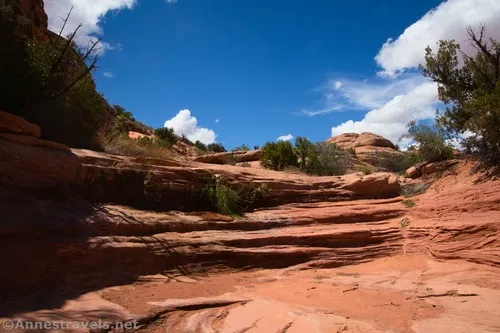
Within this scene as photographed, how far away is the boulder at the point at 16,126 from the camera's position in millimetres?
7398

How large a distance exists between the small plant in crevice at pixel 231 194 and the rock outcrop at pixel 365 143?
2314 centimetres

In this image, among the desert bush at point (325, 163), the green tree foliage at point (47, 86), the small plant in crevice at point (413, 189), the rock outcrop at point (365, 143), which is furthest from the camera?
the rock outcrop at point (365, 143)

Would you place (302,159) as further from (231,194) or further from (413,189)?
(231,194)

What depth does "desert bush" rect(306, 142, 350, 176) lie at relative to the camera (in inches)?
791

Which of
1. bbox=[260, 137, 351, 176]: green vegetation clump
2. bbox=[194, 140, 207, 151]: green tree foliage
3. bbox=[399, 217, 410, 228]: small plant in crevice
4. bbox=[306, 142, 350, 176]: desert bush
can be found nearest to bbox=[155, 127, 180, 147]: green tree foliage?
bbox=[194, 140, 207, 151]: green tree foliage

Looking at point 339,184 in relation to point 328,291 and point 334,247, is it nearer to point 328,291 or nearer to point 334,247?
point 334,247

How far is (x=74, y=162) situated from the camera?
831 centimetres

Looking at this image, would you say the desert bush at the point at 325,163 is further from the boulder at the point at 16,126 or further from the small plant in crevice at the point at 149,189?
the boulder at the point at 16,126

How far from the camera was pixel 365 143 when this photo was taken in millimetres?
38312

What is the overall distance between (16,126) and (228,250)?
16.5 feet

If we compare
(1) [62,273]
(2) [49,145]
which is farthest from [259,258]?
(2) [49,145]

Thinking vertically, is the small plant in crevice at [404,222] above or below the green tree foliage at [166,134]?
below

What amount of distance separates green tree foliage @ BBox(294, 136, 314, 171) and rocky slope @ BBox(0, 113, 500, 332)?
8.79m

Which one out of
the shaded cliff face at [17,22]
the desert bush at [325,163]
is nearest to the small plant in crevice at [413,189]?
the desert bush at [325,163]
